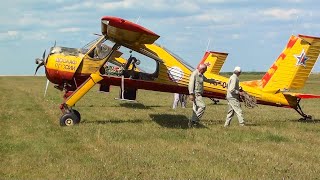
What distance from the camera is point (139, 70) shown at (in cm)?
1475

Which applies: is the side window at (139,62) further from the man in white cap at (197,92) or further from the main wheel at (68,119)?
the main wheel at (68,119)

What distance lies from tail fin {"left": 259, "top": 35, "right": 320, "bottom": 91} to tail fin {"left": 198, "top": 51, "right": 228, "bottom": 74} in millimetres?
13077

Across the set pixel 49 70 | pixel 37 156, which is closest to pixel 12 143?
pixel 37 156

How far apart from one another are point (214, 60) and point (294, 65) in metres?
13.7

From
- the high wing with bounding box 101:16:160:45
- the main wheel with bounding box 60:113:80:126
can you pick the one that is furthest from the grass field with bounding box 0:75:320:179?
the high wing with bounding box 101:16:160:45

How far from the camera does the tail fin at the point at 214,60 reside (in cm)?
2917

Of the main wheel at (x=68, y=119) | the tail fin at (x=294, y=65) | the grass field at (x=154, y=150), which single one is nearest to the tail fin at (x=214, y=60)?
the tail fin at (x=294, y=65)

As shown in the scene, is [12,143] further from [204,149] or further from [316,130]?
[316,130]

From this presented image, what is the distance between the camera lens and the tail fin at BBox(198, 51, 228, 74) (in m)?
29.2

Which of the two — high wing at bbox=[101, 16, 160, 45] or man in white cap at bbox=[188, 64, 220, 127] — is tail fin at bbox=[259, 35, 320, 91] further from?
high wing at bbox=[101, 16, 160, 45]

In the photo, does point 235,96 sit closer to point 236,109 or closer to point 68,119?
point 236,109

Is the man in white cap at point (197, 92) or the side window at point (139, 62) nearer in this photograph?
the man in white cap at point (197, 92)

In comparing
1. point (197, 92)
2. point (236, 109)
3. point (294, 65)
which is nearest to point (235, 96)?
point (236, 109)

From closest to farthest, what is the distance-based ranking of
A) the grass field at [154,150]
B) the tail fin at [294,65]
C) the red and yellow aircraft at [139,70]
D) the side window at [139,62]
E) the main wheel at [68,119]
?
the grass field at [154,150], the main wheel at [68,119], the red and yellow aircraft at [139,70], the side window at [139,62], the tail fin at [294,65]
